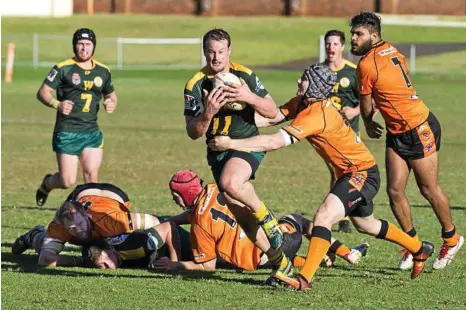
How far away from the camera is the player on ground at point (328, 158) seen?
319 inches

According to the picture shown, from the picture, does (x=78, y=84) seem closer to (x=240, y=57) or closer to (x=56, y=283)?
(x=56, y=283)

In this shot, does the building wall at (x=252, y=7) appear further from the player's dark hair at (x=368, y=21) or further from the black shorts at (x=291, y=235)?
the black shorts at (x=291, y=235)

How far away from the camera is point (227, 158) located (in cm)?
835

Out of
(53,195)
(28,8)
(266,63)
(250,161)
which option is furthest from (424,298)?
(28,8)

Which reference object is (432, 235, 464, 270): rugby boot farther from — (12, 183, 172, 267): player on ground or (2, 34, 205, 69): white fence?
(2, 34, 205, 69): white fence

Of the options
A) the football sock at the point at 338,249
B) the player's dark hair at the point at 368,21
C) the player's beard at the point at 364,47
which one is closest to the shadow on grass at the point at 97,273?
the football sock at the point at 338,249

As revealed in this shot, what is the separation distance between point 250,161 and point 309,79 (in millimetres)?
785

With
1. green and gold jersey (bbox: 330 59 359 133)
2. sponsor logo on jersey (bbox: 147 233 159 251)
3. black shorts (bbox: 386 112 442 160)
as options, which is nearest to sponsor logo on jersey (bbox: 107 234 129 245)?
sponsor logo on jersey (bbox: 147 233 159 251)

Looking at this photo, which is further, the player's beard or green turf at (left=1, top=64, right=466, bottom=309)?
the player's beard

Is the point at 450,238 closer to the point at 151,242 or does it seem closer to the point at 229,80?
the point at 151,242

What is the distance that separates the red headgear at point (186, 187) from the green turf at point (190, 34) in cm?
4060

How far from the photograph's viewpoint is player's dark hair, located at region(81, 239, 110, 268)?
9.15 metres

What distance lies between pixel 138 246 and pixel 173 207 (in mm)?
4104

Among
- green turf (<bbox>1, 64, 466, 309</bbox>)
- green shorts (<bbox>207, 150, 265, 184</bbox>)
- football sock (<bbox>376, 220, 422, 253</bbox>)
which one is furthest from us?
football sock (<bbox>376, 220, 422, 253</bbox>)
